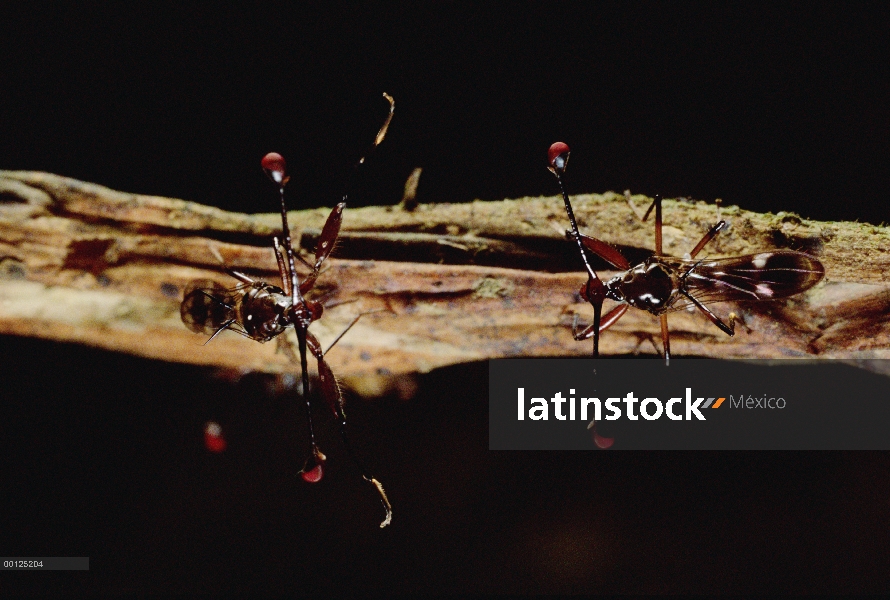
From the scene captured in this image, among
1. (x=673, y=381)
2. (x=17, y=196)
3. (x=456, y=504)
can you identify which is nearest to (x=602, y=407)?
(x=673, y=381)

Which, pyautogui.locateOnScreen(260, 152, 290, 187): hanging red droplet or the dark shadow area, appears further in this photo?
the dark shadow area

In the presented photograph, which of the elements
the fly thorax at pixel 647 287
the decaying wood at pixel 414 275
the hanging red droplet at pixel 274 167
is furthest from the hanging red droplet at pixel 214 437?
the fly thorax at pixel 647 287

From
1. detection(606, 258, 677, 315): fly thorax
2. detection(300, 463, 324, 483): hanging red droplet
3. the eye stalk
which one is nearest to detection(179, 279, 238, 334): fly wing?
detection(300, 463, 324, 483): hanging red droplet

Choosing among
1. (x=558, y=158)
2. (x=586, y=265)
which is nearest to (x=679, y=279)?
(x=586, y=265)

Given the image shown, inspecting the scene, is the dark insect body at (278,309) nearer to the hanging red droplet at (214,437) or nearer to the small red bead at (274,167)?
the small red bead at (274,167)

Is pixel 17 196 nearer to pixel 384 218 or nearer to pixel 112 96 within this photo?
pixel 112 96

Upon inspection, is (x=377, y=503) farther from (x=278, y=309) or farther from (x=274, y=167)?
(x=274, y=167)

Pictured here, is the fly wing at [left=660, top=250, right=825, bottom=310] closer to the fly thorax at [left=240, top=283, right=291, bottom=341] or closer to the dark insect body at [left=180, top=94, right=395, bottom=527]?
the dark insect body at [left=180, top=94, right=395, bottom=527]
